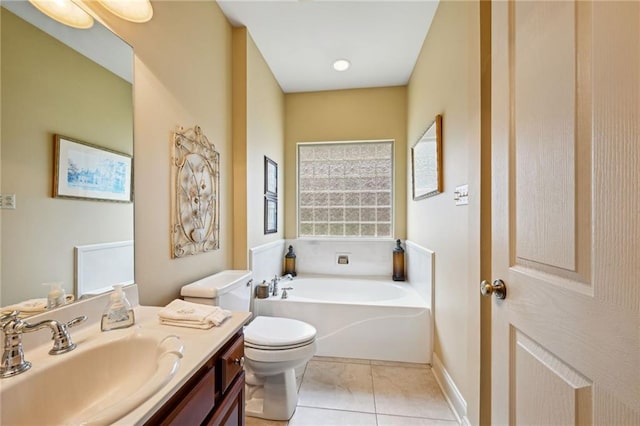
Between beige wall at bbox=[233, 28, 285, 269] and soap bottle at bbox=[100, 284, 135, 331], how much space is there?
3.77 feet

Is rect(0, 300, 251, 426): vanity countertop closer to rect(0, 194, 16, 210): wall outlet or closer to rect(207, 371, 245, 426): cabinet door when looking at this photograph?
rect(207, 371, 245, 426): cabinet door

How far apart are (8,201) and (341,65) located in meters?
2.58

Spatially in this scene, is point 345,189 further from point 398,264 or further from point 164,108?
point 164,108

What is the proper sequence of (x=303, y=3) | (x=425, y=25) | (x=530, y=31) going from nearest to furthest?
(x=530, y=31) → (x=303, y=3) → (x=425, y=25)

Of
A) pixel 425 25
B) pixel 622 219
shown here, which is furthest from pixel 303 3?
pixel 622 219

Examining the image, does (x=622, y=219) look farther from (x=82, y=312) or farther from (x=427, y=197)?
(x=427, y=197)

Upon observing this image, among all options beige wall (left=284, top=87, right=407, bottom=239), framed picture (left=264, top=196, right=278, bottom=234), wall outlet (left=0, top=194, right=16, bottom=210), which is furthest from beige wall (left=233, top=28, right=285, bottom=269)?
wall outlet (left=0, top=194, right=16, bottom=210)

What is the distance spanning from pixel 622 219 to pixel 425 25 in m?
2.20

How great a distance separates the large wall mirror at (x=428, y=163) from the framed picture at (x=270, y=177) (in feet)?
4.75

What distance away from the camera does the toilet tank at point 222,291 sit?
1.37m

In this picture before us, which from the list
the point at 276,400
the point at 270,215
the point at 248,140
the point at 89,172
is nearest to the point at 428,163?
the point at 248,140

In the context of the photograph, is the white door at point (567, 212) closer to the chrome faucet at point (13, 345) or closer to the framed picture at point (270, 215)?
the chrome faucet at point (13, 345)

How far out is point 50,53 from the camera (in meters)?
0.80

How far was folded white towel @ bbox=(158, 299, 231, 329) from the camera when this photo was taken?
92cm
